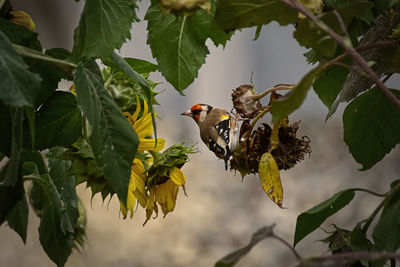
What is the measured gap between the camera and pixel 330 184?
86 centimetres

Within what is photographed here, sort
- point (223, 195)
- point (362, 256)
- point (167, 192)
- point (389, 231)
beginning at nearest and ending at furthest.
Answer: point (362, 256), point (389, 231), point (167, 192), point (223, 195)

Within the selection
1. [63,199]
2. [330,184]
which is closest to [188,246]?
[330,184]

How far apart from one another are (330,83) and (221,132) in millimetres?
76

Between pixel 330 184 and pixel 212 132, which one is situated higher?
pixel 330 184

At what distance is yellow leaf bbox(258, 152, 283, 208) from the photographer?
12.2 inches

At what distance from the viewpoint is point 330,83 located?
1.12 ft

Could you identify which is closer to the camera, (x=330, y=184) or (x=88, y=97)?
(x=88, y=97)

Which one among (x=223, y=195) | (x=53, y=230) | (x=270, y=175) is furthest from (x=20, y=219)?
(x=223, y=195)

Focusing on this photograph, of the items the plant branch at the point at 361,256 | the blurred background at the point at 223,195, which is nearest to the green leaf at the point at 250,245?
the plant branch at the point at 361,256

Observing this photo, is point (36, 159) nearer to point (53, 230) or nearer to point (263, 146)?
point (53, 230)

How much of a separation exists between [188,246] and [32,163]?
548 millimetres

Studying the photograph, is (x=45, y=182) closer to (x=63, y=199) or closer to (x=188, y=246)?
(x=63, y=199)

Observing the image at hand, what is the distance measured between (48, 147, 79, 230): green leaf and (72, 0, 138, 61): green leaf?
5.0 inches

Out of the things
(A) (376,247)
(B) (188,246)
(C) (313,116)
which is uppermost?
(C) (313,116)
